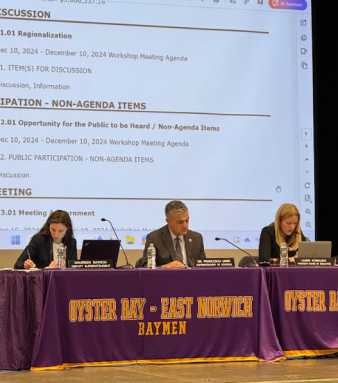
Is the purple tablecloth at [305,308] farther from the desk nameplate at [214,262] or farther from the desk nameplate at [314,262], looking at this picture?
the desk nameplate at [214,262]

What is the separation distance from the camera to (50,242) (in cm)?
539

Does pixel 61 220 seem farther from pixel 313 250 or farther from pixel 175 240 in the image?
pixel 313 250

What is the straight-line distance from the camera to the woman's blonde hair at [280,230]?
559 cm

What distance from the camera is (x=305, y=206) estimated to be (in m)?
7.07

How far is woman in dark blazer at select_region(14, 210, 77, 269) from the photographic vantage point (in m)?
5.30

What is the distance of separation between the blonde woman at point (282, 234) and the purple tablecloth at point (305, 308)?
57cm

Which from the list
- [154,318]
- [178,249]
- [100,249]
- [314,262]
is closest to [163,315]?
[154,318]

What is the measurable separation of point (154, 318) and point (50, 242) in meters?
1.08

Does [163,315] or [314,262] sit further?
[314,262]

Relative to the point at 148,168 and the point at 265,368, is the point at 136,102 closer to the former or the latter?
the point at 148,168

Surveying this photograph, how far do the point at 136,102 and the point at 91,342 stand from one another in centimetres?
274

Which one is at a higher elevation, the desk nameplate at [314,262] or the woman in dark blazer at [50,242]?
the woman in dark blazer at [50,242]

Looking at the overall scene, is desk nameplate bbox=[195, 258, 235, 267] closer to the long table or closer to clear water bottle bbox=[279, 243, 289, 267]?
the long table

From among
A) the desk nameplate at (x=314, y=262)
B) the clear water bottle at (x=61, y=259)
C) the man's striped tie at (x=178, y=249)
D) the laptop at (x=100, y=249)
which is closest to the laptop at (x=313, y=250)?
the desk nameplate at (x=314, y=262)
